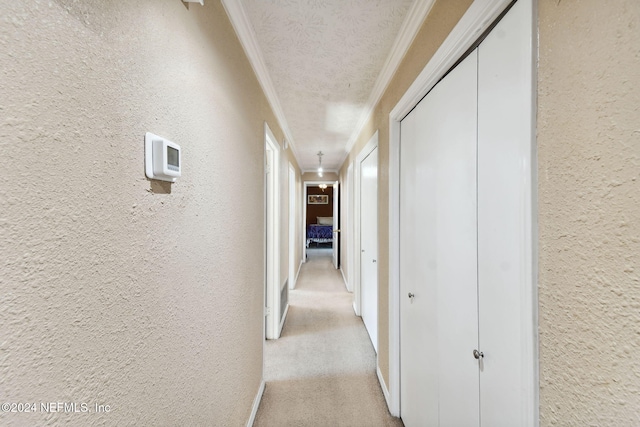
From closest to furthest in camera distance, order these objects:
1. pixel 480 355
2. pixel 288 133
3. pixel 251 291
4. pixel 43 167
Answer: pixel 43 167 < pixel 480 355 < pixel 251 291 < pixel 288 133

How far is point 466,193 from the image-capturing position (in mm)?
1032

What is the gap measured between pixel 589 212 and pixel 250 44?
65.9 inches

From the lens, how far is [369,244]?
9.51ft

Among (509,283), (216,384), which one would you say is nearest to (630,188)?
(509,283)

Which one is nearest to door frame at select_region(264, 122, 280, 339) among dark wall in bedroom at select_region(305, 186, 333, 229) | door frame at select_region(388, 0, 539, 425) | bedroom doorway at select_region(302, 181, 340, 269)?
door frame at select_region(388, 0, 539, 425)

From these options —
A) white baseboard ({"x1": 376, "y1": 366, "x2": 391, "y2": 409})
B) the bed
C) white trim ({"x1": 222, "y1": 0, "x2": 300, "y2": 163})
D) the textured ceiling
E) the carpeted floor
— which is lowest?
the carpeted floor

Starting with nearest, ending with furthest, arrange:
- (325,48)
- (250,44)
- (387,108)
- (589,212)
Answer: (589,212) < (250,44) < (325,48) < (387,108)

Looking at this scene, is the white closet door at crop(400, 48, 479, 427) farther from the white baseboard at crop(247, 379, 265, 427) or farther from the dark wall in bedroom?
the dark wall in bedroom

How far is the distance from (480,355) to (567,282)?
19.6 inches

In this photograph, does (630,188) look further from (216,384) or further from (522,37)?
(216,384)

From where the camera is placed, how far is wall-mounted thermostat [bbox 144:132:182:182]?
0.70 metres

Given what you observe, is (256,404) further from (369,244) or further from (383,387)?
(369,244)

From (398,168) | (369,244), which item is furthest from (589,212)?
(369,244)

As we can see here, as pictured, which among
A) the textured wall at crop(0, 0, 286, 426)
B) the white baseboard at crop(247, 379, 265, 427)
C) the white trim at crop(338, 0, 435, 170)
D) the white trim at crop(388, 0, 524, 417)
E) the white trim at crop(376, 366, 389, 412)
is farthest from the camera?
the white trim at crop(376, 366, 389, 412)
